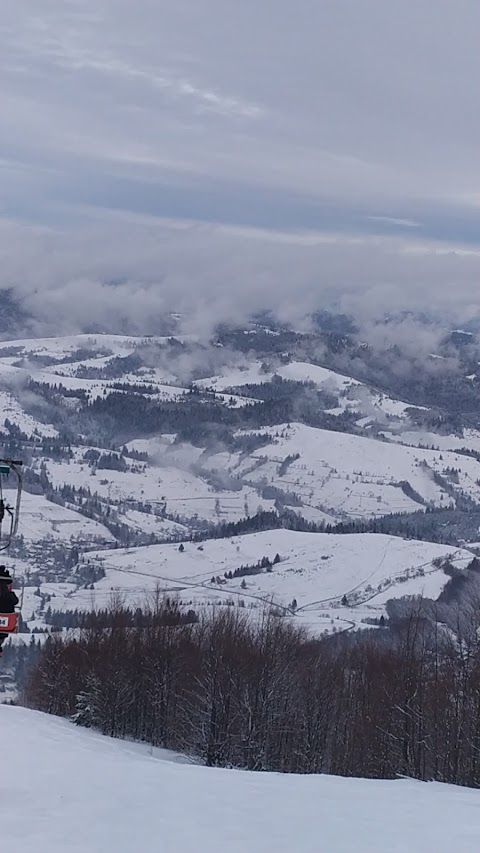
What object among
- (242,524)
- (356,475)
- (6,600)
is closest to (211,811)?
(6,600)

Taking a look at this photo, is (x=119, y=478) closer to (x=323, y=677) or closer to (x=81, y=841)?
(x=323, y=677)

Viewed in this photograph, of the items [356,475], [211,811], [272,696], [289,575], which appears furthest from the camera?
[356,475]

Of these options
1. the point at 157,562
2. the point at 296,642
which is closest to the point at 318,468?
the point at 157,562

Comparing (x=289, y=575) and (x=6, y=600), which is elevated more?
(x=6, y=600)

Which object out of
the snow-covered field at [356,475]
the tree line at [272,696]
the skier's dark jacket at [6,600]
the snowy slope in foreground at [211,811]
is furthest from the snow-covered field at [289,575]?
the skier's dark jacket at [6,600]

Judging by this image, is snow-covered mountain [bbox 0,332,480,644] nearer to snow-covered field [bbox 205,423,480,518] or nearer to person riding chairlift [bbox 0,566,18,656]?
snow-covered field [bbox 205,423,480,518]

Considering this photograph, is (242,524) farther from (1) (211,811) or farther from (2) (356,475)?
(1) (211,811)

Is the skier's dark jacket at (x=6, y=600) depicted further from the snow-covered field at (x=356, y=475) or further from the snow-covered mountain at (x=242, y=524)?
the snow-covered field at (x=356, y=475)
